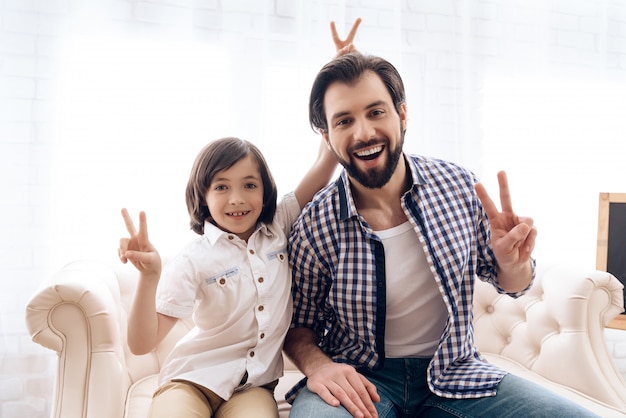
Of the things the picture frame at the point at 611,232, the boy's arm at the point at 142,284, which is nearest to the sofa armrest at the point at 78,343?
the boy's arm at the point at 142,284

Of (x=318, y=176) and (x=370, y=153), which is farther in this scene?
(x=318, y=176)

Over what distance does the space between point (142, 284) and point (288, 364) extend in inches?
33.5

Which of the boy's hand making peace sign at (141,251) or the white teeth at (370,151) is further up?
the white teeth at (370,151)

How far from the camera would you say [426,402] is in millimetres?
1309

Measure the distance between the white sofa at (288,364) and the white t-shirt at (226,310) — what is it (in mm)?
165

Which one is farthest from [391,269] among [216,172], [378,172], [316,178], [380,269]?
[216,172]

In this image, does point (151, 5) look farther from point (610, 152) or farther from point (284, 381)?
point (610, 152)

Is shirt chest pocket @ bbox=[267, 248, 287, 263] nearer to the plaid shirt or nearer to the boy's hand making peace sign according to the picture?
the plaid shirt

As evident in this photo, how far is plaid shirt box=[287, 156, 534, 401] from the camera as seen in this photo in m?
1.31

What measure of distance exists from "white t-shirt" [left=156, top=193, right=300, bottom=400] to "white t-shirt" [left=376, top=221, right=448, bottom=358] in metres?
0.30

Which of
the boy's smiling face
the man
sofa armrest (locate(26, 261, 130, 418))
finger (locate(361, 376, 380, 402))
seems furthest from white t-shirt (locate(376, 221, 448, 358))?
sofa armrest (locate(26, 261, 130, 418))

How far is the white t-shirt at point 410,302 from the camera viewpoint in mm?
1364

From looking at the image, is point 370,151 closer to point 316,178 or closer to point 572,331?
point 316,178

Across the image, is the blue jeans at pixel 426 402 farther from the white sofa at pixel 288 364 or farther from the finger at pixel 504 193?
the finger at pixel 504 193
